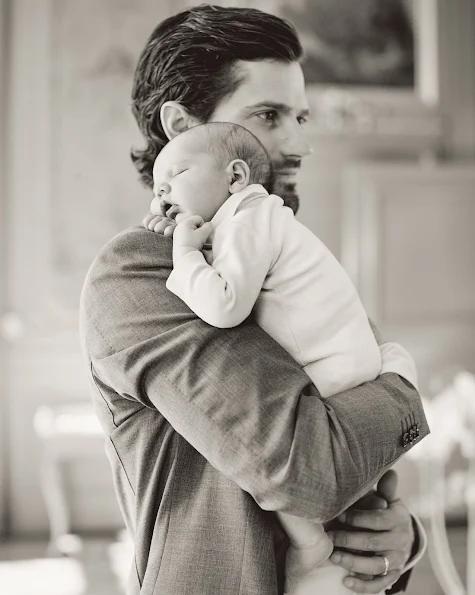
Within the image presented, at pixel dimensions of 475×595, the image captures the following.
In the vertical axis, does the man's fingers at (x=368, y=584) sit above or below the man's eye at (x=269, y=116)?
below

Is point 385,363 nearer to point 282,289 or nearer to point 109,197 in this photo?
point 282,289

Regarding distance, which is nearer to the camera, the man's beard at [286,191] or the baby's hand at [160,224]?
the baby's hand at [160,224]

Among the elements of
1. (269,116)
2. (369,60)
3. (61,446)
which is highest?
(369,60)

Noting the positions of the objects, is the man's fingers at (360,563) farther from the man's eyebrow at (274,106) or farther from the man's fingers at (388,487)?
the man's eyebrow at (274,106)

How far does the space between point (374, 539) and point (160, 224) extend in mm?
646

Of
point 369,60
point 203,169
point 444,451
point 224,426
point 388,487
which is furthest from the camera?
point 369,60

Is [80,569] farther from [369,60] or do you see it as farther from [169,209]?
[369,60]

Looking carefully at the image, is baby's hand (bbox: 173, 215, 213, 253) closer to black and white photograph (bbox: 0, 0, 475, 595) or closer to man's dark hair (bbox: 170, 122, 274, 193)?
black and white photograph (bbox: 0, 0, 475, 595)

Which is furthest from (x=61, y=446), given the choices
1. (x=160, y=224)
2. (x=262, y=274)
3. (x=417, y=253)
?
(x=262, y=274)

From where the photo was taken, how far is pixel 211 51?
124cm

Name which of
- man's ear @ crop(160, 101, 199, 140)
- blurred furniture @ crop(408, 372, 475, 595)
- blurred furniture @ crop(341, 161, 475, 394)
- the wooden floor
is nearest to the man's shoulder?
man's ear @ crop(160, 101, 199, 140)

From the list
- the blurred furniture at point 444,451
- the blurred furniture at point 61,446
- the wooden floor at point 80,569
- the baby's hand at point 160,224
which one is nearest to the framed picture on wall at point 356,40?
the blurred furniture at point 444,451

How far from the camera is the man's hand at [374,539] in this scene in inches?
44.7

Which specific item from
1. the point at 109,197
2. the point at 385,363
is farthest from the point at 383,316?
the point at 385,363
